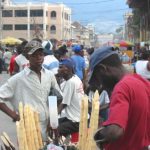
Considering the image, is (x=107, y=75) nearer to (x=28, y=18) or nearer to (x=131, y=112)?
(x=131, y=112)

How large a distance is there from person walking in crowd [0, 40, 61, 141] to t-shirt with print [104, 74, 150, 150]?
2.22 metres

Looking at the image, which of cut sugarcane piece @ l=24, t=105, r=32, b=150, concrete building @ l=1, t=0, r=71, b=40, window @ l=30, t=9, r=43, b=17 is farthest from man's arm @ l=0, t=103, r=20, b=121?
window @ l=30, t=9, r=43, b=17

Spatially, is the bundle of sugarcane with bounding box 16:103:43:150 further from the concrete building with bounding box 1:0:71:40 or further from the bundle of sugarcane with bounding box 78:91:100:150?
the concrete building with bounding box 1:0:71:40

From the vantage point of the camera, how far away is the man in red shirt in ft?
9.78

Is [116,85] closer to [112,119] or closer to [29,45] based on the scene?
[112,119]

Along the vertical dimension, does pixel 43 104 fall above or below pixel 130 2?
below

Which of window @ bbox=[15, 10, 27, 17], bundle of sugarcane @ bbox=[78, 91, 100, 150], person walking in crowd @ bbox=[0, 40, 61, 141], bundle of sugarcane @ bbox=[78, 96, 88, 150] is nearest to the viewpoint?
bundle of sugarcane @ bbox=[78, 91, 100, 150]

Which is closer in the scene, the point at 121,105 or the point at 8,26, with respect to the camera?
the point at 121,105

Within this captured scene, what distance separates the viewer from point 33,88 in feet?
17.7

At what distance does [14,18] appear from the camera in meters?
129

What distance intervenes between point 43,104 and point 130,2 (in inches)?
1468

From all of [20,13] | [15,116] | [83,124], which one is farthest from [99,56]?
[20,13]

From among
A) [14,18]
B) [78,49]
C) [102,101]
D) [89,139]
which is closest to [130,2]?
[78,49]

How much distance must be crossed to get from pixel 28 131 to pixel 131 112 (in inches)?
62.3
